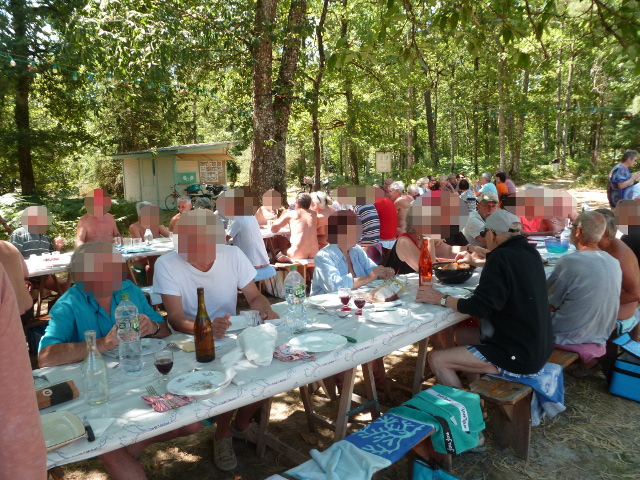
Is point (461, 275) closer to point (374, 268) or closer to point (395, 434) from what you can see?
point (374, 268)

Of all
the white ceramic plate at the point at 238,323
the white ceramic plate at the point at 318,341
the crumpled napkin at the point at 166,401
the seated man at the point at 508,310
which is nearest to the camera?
the crumpled napkin at the point at 166,401

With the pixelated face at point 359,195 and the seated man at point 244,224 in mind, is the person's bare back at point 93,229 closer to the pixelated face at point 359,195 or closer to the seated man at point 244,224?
the seated man at point 244,224

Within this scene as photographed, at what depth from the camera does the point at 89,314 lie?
250 centimetres

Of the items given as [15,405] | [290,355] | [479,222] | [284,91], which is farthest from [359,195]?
[15,405]

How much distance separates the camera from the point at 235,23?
8.26m

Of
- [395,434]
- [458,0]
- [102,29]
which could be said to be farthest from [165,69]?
[395,434]

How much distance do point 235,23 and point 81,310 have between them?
7.21 metres

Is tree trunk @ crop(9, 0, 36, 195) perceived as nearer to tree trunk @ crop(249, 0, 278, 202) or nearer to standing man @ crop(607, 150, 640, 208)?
tree trunk @ crop(249, 0, 278, 202)

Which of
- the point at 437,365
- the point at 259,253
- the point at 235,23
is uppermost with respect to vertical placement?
the point at 235,23

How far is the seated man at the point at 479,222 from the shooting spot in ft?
19.0

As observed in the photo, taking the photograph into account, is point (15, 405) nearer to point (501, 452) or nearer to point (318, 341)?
point (318, 341)

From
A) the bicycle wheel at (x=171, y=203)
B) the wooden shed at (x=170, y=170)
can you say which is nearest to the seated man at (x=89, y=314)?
the wooden shed at (x=170, y=170)

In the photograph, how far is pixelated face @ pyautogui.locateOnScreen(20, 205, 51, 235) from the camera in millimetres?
5586

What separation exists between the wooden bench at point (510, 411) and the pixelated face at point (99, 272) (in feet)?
7.43
